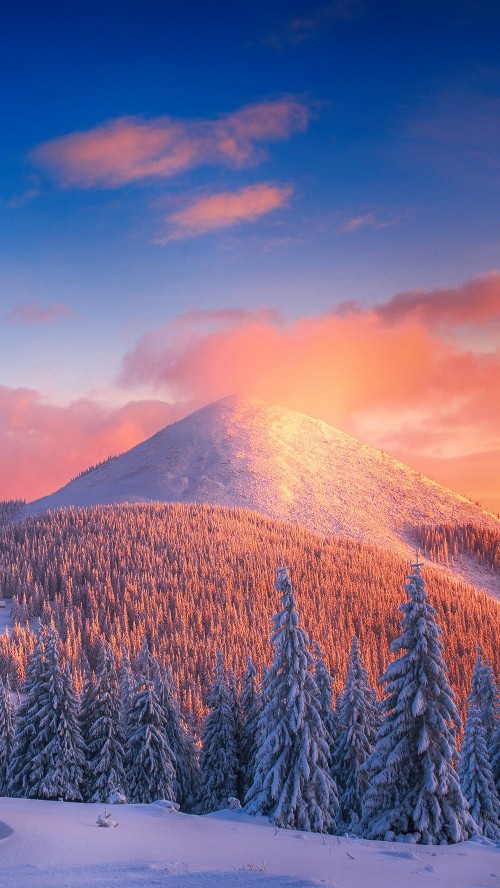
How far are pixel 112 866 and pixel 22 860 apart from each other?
1897 millimetres

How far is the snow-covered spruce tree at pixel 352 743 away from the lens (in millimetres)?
45906

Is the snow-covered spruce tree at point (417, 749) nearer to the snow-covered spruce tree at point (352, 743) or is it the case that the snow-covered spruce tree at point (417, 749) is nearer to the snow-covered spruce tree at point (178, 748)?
the snow-covered spruce tree at point (352, 743)

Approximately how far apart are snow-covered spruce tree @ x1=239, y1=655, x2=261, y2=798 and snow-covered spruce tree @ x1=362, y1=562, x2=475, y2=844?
2336 centimetres

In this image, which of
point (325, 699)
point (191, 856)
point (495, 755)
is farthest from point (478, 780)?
point (191, 856)

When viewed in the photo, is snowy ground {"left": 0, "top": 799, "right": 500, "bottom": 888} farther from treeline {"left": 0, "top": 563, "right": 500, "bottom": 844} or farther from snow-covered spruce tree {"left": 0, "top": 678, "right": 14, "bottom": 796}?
snow-covered spruce tree {"left": 0, "top": 678, "right": 14, "bottom": 796}

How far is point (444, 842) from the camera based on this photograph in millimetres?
26156

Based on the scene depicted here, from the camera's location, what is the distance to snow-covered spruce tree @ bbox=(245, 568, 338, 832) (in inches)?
1291

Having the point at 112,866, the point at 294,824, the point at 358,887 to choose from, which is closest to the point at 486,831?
the point at 294,824

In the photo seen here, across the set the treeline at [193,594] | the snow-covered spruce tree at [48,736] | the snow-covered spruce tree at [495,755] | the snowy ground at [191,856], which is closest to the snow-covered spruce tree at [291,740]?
the snowy ground at [191,856]

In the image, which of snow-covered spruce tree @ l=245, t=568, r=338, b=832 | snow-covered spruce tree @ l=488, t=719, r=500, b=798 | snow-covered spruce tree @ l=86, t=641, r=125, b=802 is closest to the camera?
snow-covered spruce tree @ l=245, t=568, r=338, b=832

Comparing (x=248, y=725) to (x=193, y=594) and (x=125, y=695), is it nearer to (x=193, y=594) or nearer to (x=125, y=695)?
(x=125, y=695)

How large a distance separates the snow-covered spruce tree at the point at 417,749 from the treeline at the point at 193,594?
57535mm

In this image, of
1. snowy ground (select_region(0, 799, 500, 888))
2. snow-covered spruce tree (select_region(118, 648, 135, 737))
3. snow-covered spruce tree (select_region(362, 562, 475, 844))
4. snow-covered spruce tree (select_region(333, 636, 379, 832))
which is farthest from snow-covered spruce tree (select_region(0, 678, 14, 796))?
snow-covered spruce tree (select_region(362, 562, 475, 844))

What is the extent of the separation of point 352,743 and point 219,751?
10.9 m
